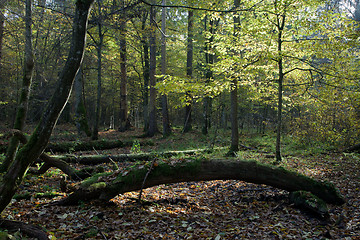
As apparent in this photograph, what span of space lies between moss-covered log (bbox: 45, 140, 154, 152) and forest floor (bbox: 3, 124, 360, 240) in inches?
150

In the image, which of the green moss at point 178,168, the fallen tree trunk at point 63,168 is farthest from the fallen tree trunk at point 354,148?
the fallen tree trunk at point 63,168

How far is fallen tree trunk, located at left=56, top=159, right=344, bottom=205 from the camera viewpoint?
15.4 feet

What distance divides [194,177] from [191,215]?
2.97 feet

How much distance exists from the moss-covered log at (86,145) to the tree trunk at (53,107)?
716 centimetres

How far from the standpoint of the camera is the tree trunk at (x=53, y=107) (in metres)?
3.18

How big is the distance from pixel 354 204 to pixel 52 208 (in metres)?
6.64

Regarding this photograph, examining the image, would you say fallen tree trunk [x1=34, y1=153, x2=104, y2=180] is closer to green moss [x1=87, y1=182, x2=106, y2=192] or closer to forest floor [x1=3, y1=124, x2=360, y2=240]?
forest floor [x1=3, y1=124, x2=360, y2=240]

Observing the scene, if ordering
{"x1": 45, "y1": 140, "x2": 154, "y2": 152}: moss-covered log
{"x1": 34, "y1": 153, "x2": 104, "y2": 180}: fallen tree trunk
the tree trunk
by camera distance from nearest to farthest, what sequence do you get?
the tree trunk < {"x1": 34, "y1": 153, "x2": 104, "y2": 180}: fallen tree trunk < {"x1": 45, "y1": 140, "x2": 154, "y2": 152}: moss-covered log

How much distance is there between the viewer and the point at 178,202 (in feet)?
17.9

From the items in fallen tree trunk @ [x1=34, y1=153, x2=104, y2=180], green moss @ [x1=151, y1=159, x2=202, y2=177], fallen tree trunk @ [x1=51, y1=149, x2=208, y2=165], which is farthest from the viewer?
fallen tree trunk @ [x1=51, y1=149, x2=208, y2=165]

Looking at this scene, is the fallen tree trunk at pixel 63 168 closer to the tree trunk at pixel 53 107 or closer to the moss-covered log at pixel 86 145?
the tree trunk at pixel 53 107

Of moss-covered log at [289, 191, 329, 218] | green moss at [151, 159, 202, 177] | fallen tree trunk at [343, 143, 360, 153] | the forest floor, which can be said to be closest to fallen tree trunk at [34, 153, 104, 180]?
the forest floor

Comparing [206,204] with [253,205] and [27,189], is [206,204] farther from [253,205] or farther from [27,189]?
[27,189]

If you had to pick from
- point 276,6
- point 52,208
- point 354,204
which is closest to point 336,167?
point 354,204
